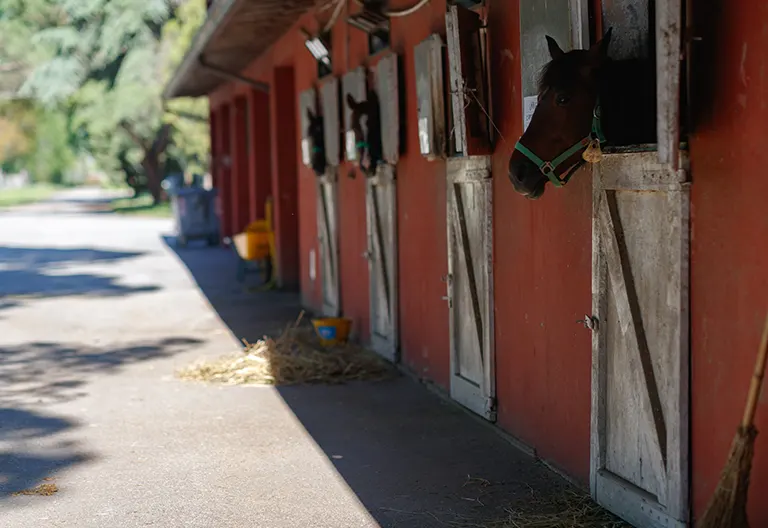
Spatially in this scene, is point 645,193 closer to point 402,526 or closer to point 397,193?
point 402,526

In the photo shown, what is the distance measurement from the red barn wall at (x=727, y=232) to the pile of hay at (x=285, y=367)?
15.6 feet

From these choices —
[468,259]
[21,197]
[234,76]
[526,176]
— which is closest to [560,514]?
[526,176]

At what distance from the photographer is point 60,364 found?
10.1 meters

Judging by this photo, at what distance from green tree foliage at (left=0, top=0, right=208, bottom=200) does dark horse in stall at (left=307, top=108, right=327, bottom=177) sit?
21629 mm

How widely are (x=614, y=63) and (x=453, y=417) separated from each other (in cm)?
333

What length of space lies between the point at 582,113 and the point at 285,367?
489 cm

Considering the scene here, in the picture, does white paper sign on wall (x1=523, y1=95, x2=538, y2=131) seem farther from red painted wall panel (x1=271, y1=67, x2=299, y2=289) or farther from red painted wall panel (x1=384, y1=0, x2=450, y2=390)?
red painted wall panel (x1=271, y1=67, x2=299, y2=289)

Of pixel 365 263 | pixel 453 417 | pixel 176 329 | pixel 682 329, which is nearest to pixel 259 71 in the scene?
pixel 176 329

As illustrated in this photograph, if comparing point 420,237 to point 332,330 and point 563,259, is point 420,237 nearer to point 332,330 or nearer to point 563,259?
point 332,330

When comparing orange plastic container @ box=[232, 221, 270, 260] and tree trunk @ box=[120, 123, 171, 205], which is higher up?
tree trunk @ box=[120, 123, 171, 205]

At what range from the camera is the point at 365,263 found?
1064 cm

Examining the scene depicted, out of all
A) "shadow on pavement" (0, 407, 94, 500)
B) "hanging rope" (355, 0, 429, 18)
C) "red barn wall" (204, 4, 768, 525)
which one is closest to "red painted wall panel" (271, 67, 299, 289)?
"red barn wall" (204, 4, 768, 525)

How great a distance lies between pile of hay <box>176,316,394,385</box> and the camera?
356 inches

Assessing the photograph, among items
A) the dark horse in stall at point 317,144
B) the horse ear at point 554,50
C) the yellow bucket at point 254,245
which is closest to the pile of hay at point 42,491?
the horse ear at point 554,50
